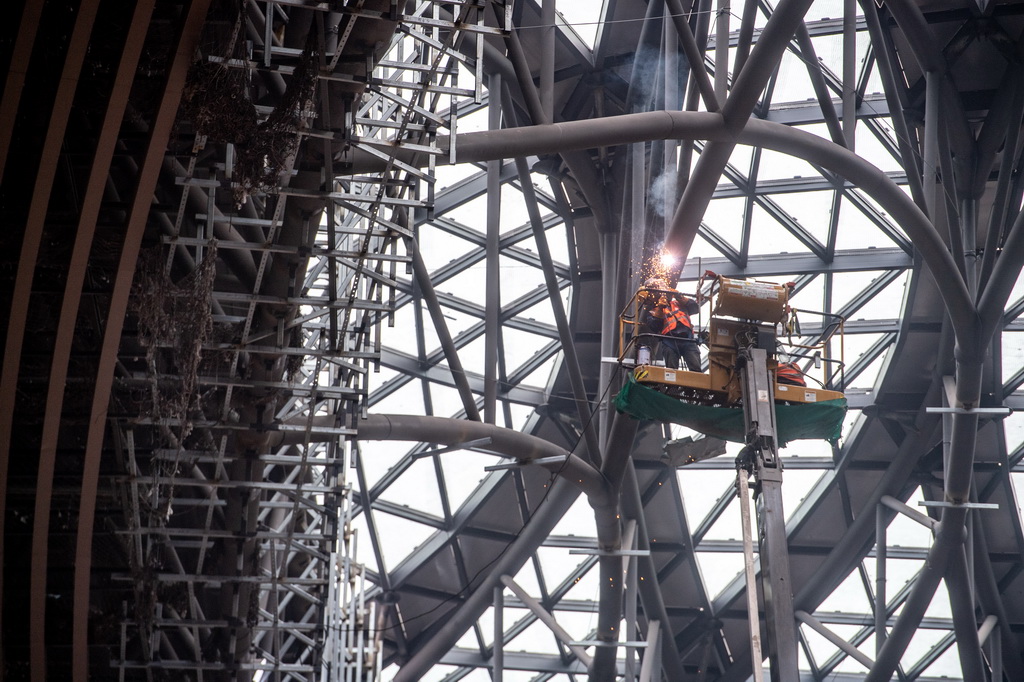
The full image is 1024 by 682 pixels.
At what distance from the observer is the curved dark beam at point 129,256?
14578 millimetres

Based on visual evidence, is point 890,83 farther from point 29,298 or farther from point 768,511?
point 29,298

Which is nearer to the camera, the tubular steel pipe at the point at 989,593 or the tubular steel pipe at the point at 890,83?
the tubular steel pipe at the point at 890,83

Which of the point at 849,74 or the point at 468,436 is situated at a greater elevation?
the point at 849,74

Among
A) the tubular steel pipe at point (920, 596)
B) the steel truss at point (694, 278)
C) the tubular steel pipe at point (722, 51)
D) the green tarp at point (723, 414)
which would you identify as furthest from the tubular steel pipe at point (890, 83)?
the tubular steel pipe at point (920, 596)

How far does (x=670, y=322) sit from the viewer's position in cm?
1995

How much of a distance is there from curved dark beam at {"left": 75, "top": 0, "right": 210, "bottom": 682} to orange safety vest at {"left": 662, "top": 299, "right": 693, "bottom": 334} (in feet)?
27.2

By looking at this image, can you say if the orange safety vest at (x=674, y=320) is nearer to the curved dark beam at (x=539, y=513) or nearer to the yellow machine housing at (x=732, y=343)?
the yellow machine housing at (x=732, y=343)

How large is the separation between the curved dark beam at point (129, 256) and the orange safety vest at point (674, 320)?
8284 millimetres

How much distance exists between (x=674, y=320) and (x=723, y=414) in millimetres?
1993

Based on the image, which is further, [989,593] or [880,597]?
[989,593]

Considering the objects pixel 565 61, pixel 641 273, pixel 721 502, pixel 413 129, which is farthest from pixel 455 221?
pixel 413 129

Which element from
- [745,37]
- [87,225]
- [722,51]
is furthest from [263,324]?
[722,51]

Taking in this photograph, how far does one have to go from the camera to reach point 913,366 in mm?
31578

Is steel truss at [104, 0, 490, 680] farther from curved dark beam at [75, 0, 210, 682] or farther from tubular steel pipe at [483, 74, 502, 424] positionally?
tubular steel pipe at [483, 74, 502, 424]
